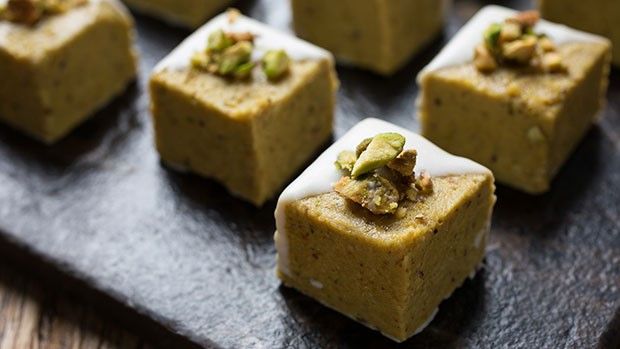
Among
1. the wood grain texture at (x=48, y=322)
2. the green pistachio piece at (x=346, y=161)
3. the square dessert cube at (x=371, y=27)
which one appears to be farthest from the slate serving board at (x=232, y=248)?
the green pistachio piece at (x=346, y=161)

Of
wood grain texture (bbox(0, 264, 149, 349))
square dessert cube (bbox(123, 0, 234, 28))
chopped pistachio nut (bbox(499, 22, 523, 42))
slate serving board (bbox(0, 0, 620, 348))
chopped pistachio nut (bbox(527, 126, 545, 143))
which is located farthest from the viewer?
square dessert cube (bbox(123, 0, 234, 28))

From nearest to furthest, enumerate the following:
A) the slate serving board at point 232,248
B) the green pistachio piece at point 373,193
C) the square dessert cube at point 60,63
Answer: the green pistachio piece at point 373,193 < the slate serving board at point 232,248 < the square dessert cube at point 60,63

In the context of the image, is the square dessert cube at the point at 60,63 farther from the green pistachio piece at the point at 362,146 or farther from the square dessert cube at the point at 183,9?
the green pistachio piece at the point at 362,146

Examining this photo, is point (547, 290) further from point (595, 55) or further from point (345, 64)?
point (345, 64)

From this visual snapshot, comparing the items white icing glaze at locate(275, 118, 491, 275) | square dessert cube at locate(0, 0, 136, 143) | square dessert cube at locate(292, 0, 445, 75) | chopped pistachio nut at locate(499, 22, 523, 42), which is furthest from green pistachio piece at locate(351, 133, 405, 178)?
square dessert cube at locate(0, 0, 136, 143)

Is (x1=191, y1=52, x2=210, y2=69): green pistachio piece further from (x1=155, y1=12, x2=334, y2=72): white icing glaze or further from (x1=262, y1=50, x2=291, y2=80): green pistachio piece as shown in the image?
(x1=262, y1=50, x2=291, y2=80): green pistachio piece

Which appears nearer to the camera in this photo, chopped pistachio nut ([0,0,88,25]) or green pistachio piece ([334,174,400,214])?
green pistachio piece ([334,174,400,214])
